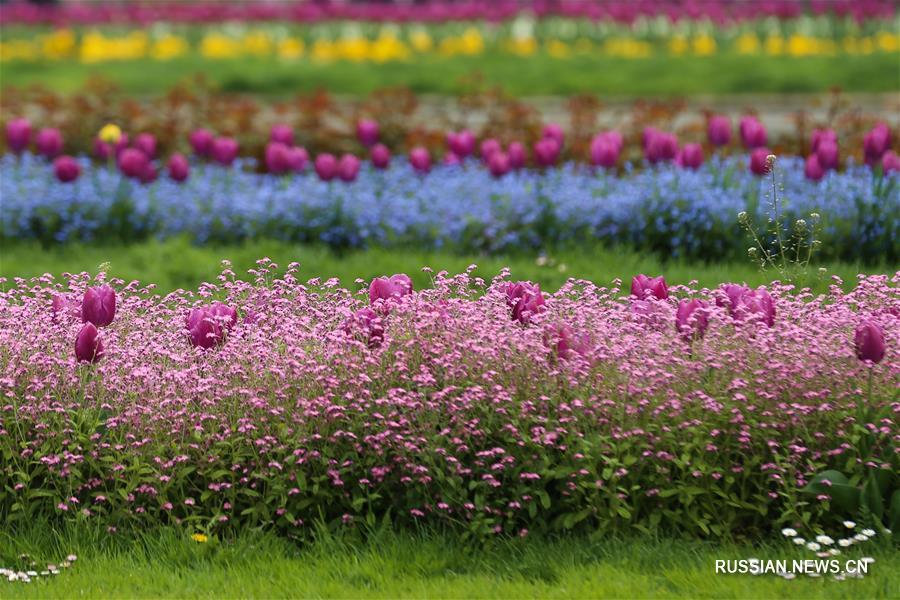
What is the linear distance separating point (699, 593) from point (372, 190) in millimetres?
5224

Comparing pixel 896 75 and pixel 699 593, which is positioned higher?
pixel 896 75

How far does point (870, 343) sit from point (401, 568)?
157cm

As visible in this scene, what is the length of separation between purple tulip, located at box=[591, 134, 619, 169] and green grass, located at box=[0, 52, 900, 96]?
6290mm

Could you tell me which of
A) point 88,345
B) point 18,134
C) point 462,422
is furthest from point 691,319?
point 18,134

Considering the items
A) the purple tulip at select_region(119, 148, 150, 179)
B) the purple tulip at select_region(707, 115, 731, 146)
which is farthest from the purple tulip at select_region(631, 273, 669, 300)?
the purple tulip at select_region(119, 148, 150, 179)

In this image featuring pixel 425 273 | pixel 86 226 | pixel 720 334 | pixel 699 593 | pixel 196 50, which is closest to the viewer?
pixel 699 593

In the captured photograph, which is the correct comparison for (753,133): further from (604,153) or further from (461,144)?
(461,144)

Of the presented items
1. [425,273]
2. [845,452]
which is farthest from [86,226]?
[845,452]

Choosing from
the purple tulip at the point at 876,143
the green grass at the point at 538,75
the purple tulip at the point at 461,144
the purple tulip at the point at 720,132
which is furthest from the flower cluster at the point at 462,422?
the green grass at the point at 538,75

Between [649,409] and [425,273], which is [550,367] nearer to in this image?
[649,409]

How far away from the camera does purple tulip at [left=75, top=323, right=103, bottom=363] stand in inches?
180

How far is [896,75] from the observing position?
1477 centimetres

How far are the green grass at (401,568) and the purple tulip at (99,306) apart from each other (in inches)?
30.2

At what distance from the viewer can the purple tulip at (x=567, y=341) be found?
15.0 feet
